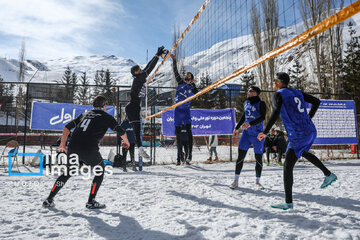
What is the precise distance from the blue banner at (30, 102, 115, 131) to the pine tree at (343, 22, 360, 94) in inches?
1007

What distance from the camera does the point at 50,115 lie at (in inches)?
294

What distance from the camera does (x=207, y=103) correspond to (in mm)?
31344

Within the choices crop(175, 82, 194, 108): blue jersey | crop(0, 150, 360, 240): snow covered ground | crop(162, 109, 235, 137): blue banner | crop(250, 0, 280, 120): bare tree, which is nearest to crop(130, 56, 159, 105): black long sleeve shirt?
crop(175, 82, 194, 108): blue jersey

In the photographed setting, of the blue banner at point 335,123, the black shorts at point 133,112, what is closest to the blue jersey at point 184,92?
the black shorts at point 133,112

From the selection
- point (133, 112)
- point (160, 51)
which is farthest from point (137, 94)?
point (160, 51)

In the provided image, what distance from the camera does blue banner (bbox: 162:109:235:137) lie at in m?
8.32

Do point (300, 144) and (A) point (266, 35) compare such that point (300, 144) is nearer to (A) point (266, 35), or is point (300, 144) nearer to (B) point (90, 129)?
(B) point (90, 129)

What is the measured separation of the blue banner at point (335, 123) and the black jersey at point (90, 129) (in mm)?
7961

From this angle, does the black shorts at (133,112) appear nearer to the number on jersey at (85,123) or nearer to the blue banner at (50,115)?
the number on jersey at (85,123)

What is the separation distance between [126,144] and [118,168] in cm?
382

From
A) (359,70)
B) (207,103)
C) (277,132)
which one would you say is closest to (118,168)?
(277,132)

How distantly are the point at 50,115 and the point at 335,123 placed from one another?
10.0m

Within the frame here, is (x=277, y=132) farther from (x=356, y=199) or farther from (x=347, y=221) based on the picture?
(x=347, y=221)

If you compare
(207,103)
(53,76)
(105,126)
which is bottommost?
(105,126)
